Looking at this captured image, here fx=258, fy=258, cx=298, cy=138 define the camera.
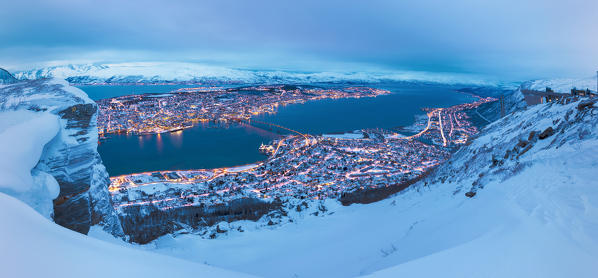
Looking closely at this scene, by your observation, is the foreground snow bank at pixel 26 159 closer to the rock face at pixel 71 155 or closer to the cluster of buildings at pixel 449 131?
the rock face at pixel 71 155

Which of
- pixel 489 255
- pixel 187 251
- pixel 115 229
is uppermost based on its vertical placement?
pixel 489 255

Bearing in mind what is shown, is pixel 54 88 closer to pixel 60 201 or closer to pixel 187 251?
pixel 60 201

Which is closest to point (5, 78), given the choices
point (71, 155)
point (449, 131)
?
point (71, 155)

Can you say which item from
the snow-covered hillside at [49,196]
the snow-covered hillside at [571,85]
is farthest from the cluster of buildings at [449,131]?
the snow-covered hillside at [49,196]

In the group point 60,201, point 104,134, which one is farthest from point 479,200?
point 104,134

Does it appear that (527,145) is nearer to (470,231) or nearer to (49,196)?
(470,231)

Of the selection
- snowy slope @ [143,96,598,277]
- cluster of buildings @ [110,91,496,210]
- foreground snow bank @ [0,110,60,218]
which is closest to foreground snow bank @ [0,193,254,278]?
foreground snow bank @ [0,110,60,218]

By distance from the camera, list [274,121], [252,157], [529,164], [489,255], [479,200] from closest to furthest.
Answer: [489,255]
[479,200]
[529,164]
[252,157]
[274,121]
